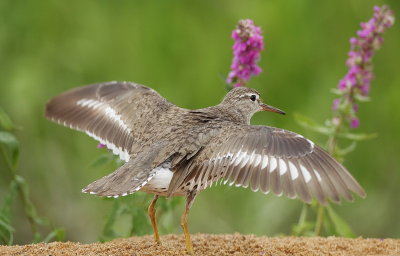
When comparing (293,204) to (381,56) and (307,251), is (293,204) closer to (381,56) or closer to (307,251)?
(381,56)

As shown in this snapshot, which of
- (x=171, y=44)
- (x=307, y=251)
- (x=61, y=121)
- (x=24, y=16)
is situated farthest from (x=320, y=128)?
(x=24, y=16)

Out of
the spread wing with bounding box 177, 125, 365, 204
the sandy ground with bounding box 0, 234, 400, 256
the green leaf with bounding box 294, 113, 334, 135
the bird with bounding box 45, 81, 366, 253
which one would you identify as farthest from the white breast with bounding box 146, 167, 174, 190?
the green leaf with bounding box 294, 113, 334, 135

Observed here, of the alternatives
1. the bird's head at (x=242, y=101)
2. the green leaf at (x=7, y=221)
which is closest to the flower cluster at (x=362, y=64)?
the bird's head at (x=242, y=101)

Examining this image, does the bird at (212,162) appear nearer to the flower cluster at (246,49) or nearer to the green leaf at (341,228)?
the flower cluster at (246,49)

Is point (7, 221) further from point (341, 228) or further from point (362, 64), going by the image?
point (362, 64)

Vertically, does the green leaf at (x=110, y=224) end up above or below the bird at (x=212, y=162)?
below

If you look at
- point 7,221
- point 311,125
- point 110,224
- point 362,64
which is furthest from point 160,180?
point 362,64
